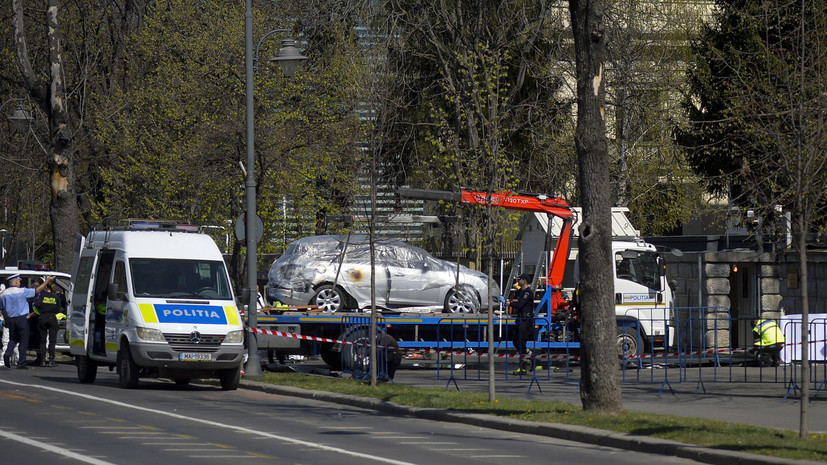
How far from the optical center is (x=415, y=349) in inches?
955

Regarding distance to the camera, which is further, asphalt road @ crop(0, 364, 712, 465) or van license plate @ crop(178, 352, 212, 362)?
van license plate @ crop(178, 352, 212, 362)

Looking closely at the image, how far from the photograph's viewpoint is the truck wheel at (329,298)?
2655 centimetres

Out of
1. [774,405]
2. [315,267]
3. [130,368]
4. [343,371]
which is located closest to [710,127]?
[315,267]

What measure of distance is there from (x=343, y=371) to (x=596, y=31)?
9818mm

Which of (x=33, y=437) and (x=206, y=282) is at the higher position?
(x=206, y=282)

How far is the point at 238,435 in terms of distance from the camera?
43.5 feet

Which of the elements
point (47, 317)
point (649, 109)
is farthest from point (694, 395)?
point (649, 109)

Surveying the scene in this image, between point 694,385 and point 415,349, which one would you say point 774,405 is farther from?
point 415,349

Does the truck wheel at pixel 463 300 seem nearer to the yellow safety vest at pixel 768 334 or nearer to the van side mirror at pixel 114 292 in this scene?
the yellow safety vest at pixel 768 334

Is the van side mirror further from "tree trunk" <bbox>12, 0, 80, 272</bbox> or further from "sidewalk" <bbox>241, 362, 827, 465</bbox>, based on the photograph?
"tree trunk" <bbox>12, 0, 80, 272</bbox>

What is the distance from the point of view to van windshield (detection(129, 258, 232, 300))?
19.7m

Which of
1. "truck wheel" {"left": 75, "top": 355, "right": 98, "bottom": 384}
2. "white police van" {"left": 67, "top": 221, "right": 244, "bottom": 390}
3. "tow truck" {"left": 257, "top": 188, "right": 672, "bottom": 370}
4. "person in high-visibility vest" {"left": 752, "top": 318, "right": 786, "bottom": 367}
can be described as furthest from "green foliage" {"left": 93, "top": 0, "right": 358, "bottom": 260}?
"person in high-visibility vest" {"left": 752, "top": 318, "right": 786, "bottom": 367}

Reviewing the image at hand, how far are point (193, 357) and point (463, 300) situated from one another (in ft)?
31.8

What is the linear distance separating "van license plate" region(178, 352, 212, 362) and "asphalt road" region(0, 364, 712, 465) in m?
0.59
